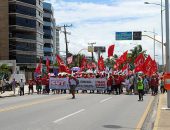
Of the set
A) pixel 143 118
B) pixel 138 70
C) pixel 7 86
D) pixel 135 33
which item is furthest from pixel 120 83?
pixel 143 118

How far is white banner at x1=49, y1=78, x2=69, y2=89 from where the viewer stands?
43625mm

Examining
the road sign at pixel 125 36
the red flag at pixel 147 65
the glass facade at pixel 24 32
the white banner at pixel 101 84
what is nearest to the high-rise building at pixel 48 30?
the glass facade at pixel 24 32

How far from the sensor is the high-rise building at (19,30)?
92.8 metres

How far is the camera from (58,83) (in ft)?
144

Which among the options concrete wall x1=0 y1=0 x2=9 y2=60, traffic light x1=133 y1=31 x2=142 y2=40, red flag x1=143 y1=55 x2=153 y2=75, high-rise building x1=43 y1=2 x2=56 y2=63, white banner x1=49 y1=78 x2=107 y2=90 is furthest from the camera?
high-rise building x1=43 y1=2 x2=56 y2=63

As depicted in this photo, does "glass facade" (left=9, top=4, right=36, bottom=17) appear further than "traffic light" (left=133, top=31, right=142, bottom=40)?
Yes

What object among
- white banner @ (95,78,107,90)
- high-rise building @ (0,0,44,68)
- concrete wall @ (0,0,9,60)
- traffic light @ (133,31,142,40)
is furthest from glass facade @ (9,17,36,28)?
white banner @ (95,78,107,90)

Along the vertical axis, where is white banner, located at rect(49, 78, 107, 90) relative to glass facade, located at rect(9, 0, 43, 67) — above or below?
below

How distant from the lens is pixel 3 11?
92.4 m

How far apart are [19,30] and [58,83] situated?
53.2 m

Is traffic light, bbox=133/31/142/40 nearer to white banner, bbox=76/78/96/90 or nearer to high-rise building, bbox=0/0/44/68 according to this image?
white banner, bbox=76/78/96/90

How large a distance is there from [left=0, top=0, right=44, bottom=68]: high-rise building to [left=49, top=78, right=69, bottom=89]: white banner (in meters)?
49.9

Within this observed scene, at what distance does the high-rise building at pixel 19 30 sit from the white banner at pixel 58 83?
164 ft

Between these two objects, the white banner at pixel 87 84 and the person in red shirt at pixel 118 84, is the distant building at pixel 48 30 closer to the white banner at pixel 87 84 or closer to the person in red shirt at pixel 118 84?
the white banner at pixel 87 84
